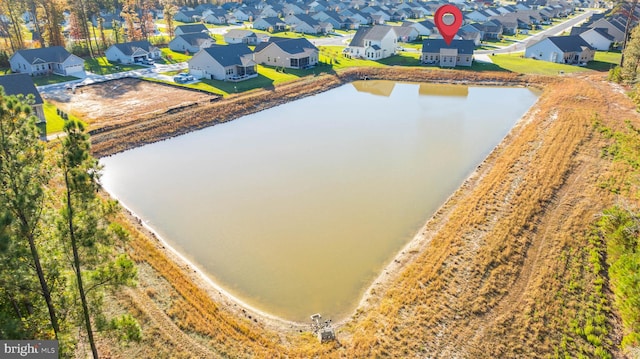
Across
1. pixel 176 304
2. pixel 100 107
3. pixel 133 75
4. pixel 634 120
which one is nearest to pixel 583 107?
pixel 634 120

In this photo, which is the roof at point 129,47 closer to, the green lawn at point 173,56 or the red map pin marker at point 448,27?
the green lawn at point 173,56

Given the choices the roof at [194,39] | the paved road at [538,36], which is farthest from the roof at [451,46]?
the roof at [194,39]

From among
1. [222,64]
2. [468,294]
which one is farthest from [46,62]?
[468,294]

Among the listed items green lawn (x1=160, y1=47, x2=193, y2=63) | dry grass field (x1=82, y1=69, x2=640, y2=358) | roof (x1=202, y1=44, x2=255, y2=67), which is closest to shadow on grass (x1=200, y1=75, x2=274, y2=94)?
roof (x1=202, y1=44, x2=255, y2=67)

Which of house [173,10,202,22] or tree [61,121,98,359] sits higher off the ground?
house [173,10,202,22]

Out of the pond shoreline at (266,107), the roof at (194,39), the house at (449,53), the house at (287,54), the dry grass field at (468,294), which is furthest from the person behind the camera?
the roof at (194,39)

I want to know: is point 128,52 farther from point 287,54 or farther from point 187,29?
point 287,54

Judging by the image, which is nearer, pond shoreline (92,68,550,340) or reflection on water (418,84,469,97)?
pond shoreline (92,68,550,340)

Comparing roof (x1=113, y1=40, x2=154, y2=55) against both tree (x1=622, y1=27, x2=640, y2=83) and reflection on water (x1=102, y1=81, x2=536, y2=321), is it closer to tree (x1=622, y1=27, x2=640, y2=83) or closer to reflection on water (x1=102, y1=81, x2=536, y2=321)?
reflection on water (x1=102, y1=81, x2=536, y2=321)
